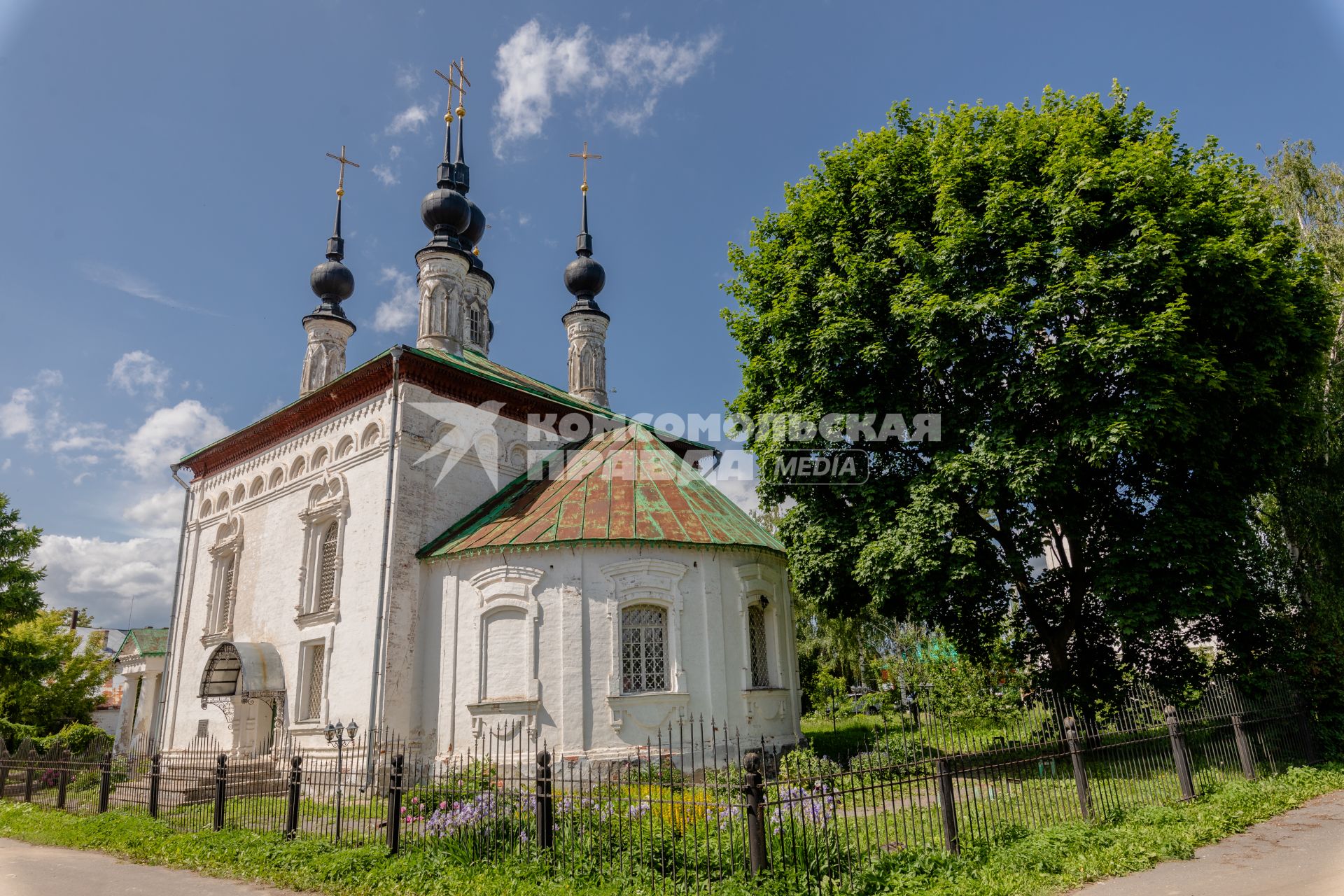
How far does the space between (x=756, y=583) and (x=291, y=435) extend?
11649mm

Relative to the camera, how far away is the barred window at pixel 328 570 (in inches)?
672

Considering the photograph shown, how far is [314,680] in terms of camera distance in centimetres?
1680

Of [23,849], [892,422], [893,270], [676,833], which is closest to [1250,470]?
[892,422]

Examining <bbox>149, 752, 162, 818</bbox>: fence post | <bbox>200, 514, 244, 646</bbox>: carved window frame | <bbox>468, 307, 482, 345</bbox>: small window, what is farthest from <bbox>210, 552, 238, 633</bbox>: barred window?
<bbox>468, 307, 482, 345</bbox>: small window

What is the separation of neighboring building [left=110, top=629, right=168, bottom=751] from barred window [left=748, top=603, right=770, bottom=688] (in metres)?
17.1

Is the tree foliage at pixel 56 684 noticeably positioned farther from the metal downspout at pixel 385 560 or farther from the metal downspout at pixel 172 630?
the metal downspout at pixel 385 560

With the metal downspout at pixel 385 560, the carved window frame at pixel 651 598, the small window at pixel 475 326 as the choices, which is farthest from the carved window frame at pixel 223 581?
the carved window frame at pixel 651 598

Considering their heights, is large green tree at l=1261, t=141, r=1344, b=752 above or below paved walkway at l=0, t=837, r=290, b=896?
above

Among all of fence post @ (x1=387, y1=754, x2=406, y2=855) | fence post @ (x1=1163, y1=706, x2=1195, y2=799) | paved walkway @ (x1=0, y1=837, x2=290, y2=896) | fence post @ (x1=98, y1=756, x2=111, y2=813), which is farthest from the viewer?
fence post @ (x1=98, y1=756, x2=111, y2=813)

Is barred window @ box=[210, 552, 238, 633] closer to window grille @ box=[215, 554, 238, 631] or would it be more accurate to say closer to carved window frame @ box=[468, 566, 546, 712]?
window grille @ box=[215, 554, 238, 631]

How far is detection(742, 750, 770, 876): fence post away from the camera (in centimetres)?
694

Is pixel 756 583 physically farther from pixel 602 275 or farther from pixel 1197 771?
pixel 602 275

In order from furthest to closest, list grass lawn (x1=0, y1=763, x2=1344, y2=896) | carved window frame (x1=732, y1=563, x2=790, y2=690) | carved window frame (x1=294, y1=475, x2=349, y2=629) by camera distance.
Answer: carved window frame (x1=294, y1=475, x2=349, y2=629)
carved window frame (x1=732, y1=563, x2=790, y2=690)
grass lawn (x1=0, y1=763, x2=1344, y2=896)

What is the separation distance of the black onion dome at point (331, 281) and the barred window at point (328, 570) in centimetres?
1095
